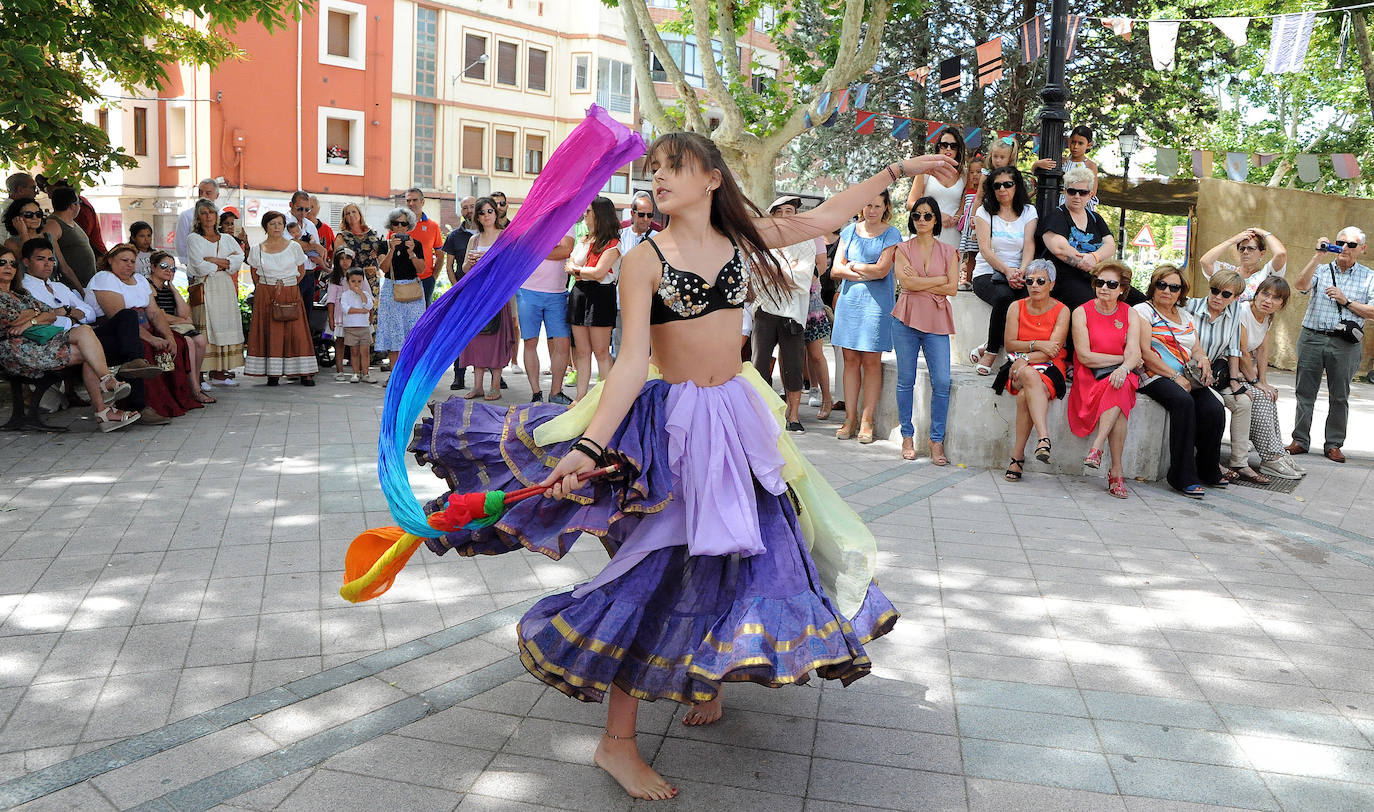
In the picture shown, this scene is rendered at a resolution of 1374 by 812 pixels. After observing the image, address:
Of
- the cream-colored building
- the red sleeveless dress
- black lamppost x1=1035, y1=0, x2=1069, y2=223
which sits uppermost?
the cream-colored building

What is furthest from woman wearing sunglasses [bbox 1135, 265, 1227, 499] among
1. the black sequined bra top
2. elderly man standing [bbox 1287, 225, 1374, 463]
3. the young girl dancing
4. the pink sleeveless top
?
the black sequined bra top

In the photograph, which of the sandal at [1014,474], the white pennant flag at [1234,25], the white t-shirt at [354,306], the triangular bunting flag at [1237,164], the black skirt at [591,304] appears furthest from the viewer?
the triangular bunting flag at [1237,164]

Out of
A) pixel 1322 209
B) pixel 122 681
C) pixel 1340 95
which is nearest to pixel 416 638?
pixel 122 681

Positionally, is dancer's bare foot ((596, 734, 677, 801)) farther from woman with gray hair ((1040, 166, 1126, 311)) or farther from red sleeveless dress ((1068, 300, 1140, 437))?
woman with gray hair ((1040, 166, 1126, 311))

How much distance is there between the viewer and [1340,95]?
24.9 meters

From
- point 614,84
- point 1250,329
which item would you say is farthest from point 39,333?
point 614,84

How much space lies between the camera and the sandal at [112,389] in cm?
822

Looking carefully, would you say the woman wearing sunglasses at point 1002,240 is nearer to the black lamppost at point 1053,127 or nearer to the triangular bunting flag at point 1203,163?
the black lamppost at point 1053,127

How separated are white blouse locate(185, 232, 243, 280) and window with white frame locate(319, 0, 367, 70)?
76.2 ft

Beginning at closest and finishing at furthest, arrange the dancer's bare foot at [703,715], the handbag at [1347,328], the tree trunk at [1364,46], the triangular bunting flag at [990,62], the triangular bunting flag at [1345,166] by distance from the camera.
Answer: the dancer's bare foot at [703,715], the handbag at [1347,328], the triangular bunting flag at [990,62], the tree trunk at [1364,46], the triangular bunting flag at [1345,166]

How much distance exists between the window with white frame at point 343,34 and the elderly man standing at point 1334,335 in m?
28.6

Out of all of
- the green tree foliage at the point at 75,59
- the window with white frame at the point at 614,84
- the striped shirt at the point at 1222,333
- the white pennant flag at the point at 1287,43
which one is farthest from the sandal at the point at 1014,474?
the window with white frame at the point at 614,84

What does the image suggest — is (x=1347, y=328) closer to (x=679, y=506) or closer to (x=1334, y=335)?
(x=1334, y=335)

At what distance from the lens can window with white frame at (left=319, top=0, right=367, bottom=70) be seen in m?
31.4
